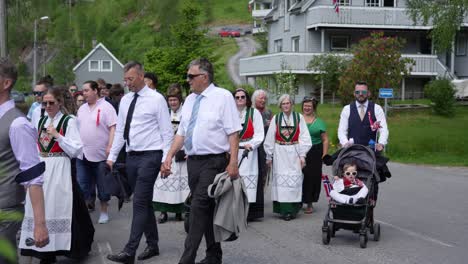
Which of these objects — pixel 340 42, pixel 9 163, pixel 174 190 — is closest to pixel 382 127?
pixel 174 190

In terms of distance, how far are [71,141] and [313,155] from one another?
17.5 feet

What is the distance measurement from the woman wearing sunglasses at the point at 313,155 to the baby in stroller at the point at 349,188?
2.59 meters

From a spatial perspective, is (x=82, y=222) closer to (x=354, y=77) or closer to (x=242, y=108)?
(x=242, y=108)

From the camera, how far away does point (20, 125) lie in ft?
14.6

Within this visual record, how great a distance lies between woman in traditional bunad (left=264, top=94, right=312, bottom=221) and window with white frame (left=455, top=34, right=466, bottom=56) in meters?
42.4

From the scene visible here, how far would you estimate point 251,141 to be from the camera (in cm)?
1054

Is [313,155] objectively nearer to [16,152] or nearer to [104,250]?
[104,250]

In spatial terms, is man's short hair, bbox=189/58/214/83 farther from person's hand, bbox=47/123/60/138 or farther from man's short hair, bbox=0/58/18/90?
man's short hair, bbox=0/58/18/90

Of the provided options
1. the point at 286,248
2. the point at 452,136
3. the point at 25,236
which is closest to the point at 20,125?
the point at 25,236

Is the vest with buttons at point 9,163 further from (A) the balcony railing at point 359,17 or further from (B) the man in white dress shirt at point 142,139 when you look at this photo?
(A) the balcony railing at point 359,17

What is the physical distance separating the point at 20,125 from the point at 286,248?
4.97m

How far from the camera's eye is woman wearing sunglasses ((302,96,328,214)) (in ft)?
39.0

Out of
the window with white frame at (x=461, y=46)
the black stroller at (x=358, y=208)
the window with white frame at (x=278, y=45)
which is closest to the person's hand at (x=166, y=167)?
A: the black stroller at (x=358, y=208)

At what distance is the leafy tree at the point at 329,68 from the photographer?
137 ft
